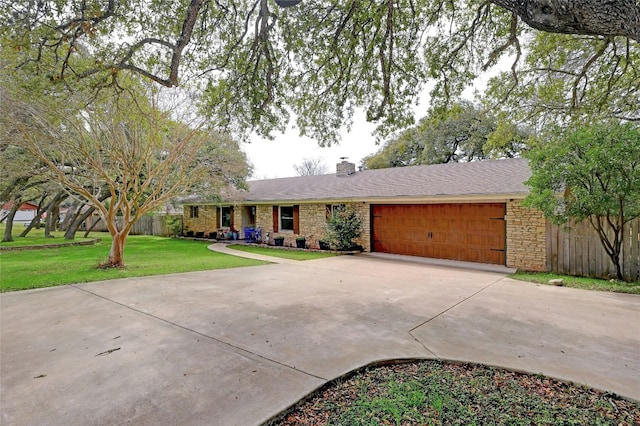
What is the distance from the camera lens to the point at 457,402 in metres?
2.74

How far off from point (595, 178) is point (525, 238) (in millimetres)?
2703

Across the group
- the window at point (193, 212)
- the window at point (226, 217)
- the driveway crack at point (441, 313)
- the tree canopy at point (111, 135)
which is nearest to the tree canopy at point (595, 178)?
the driveway crack at point (441, 313)

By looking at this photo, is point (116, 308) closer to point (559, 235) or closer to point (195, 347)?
point (195, 347)

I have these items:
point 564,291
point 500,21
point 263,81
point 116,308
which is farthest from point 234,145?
point 564,291

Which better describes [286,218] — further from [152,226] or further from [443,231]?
[152,226]

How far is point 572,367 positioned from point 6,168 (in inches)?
666

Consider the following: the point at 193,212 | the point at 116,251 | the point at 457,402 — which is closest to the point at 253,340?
the point at 457,402

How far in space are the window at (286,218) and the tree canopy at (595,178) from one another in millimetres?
A: 10823

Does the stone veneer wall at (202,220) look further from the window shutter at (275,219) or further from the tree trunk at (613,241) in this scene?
the tree trunk at (613,241)

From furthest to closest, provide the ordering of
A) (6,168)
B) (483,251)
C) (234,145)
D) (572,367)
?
(234,145)
(6,168)
(483,251)
(572,367)

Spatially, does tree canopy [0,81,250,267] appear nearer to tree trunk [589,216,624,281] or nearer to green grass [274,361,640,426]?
green grass [274,361,640,426]

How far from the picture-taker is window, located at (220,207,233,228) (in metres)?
19.6

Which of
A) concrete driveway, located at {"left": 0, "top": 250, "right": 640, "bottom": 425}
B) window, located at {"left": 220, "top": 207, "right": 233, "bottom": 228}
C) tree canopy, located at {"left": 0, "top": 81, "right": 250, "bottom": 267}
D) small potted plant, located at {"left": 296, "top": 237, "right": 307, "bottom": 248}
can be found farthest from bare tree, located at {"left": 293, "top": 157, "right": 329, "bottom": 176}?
concrete driveway, located at {"left": 0, "top": 250, "right": 640, "bottom": 425}

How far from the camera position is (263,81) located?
7.00m
